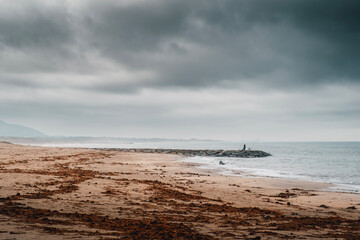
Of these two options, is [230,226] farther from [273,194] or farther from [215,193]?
[273,194]

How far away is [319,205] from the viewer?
11.8m

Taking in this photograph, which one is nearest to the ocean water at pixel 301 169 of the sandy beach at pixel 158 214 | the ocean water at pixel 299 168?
the ocean water at pixel 299 168

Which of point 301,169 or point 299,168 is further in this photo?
point 299,168

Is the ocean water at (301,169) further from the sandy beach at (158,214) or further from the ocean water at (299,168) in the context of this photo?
the sandy beach at (158,214)

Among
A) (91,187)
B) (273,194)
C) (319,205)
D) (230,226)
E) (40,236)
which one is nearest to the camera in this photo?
(40,236)

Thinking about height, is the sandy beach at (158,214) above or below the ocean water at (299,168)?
above

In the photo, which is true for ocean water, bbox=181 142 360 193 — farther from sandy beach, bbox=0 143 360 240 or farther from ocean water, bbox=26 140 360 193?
sandy beach, bbox=0 143 360 240

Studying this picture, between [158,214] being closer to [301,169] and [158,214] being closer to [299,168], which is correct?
[301,169]

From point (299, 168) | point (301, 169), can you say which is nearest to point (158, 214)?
point (301, 169)

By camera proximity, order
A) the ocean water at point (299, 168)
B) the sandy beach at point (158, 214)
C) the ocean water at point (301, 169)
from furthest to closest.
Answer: the ocean water at point (299, 168) → the ocean water at point (301, 169) → the sandy beach at point (158, 214)

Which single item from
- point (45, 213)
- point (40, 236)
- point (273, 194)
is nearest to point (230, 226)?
point (40, 236)

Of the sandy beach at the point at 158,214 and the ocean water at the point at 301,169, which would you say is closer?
the sandy beach at the point at 158,214

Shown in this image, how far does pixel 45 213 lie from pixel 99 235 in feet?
8.87

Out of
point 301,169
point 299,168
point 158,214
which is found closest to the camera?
point 158,214
